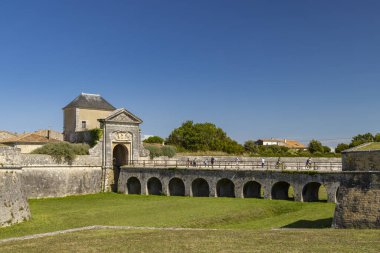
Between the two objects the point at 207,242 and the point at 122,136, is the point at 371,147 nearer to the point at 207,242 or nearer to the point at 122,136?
the point at 207,242

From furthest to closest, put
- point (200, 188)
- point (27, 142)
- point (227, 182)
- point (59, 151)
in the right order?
1. point (27, 142)
2. point (59, 151)
3. point (200, 188)
4. point (227, 182)

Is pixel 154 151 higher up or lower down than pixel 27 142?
lower down

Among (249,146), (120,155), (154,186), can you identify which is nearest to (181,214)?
(154,186)

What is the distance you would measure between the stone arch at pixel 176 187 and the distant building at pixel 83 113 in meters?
9.35

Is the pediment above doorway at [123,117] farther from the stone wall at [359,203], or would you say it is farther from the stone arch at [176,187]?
the stone wall at [359,203]

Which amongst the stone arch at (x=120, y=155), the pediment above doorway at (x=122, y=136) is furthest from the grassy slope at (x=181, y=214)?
the stone arch at (x=120, y=155)

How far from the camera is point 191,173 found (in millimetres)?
37875

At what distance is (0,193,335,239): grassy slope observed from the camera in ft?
78.8

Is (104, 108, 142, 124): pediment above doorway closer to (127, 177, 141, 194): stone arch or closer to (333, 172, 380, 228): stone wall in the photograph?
(127, 177, 141, 194): stone arch

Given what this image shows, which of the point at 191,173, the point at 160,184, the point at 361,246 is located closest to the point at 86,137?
the point at 160,184

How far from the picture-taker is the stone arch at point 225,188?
37281mm

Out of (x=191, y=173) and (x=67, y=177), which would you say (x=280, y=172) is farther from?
(x=67, y=177)

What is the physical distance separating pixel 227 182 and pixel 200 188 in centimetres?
261

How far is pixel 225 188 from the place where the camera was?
1492 inches
